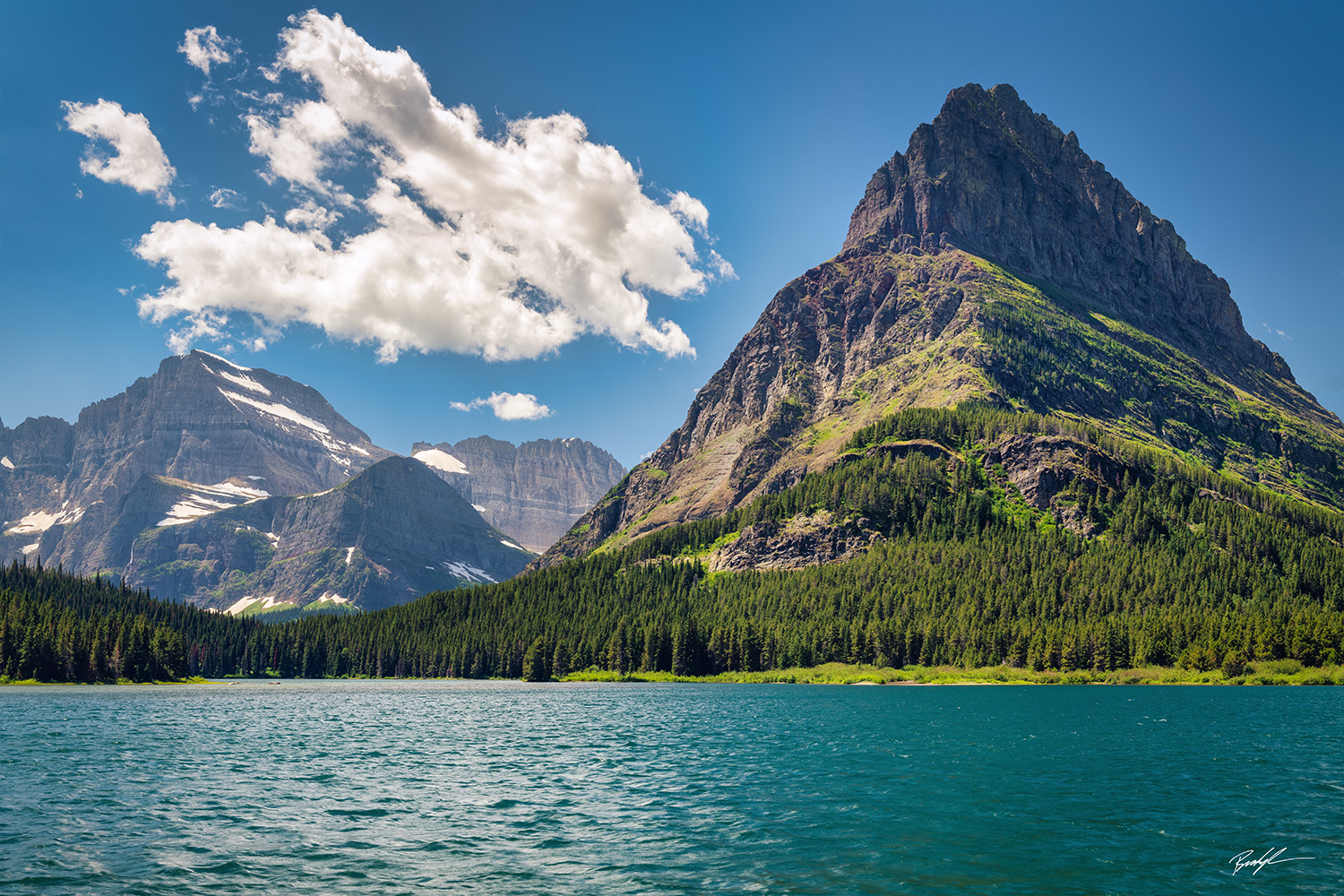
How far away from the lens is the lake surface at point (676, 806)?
96.8ft

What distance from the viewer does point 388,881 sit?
2875 centimetres

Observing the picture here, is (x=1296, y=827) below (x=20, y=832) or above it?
above

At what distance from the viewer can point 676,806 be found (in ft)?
143

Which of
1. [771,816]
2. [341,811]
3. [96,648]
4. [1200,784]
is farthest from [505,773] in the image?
[96,648]

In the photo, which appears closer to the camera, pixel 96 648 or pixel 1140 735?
pixel 1140 735

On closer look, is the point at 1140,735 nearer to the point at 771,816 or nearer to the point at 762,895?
the point at 771,816

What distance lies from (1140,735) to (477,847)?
68950mm
